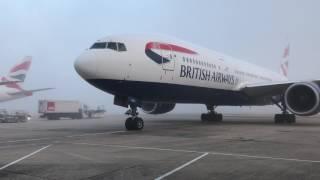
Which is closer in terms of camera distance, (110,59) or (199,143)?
(199,143)

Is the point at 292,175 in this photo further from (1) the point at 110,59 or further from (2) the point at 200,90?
(2) the point at 200,90

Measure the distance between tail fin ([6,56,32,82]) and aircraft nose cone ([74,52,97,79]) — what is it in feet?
119

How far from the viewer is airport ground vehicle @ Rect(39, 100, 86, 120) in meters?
50.4

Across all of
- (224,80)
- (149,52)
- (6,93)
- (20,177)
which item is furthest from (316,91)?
(6,93)

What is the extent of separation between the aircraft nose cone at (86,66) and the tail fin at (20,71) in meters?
36.2

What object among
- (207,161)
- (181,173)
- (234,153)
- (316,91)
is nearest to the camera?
(181,173)

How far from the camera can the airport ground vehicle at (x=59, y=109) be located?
50.4m

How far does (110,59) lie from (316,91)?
10342mm

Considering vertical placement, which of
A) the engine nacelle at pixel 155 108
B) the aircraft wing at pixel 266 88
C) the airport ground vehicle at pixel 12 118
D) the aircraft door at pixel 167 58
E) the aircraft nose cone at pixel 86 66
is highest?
the aircraft door at pixel 167 58

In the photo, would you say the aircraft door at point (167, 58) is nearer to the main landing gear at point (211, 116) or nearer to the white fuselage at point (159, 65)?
the white fuselage at point (159, 65)

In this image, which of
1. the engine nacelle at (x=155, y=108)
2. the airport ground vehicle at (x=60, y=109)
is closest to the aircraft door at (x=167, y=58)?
the engine nacelle at (x=155, y=108)

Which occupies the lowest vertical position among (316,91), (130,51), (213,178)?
→ (213,178)

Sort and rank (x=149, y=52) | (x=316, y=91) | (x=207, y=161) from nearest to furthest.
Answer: (x=207, y=161) < (x=149, y=52) < (x=316, y=91)

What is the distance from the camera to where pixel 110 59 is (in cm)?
1599
